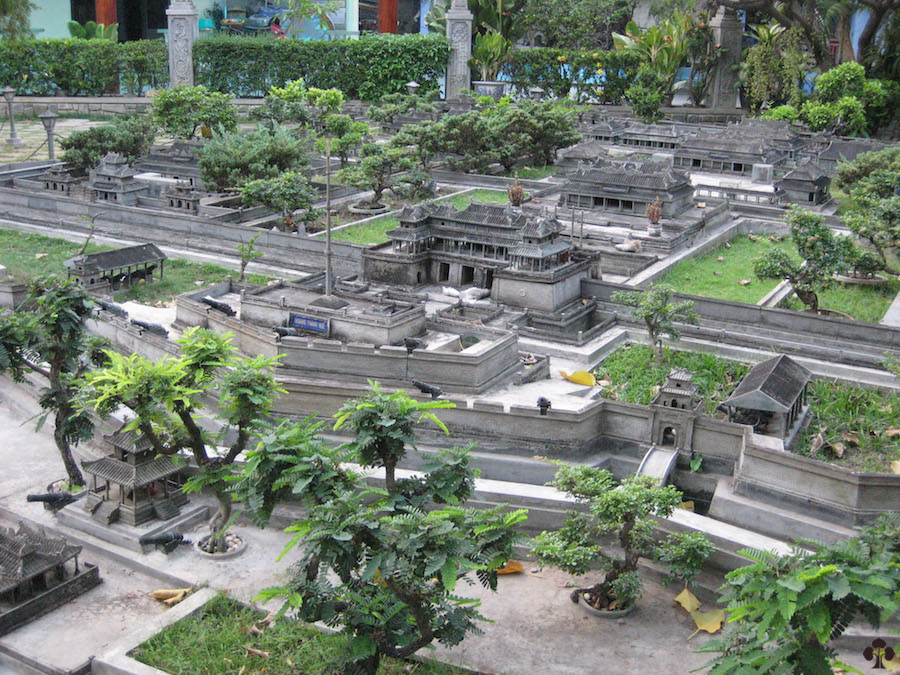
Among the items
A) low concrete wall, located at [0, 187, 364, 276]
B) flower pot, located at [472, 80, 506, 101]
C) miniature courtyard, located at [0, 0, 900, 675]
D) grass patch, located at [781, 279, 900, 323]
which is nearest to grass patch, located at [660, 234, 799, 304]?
miniature courtyard, located at [0, 0, 900, 675]

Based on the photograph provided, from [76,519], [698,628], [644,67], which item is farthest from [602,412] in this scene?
[644,67]

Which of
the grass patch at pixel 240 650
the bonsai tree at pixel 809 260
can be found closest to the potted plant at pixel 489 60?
the bonsai tree at pixel 809 260

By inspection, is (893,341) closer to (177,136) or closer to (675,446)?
(675,446)

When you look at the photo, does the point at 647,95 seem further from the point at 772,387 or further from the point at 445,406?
the point at 445,406

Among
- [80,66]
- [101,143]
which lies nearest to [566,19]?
[80,66]

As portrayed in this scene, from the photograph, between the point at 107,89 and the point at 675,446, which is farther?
the point at 107,89

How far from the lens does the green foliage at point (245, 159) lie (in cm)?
5625

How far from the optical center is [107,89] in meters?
90.4

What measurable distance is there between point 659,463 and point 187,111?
161ft

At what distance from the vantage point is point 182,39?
88.1 metres

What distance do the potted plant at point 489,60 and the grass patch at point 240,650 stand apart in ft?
242

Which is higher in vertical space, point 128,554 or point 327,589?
point 327,589

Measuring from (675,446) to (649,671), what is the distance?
9.56 m

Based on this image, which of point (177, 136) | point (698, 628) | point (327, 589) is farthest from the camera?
point (177, 136)
